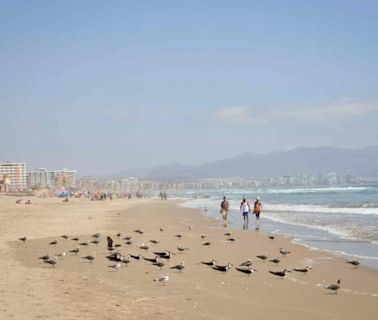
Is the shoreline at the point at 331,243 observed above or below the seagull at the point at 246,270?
below

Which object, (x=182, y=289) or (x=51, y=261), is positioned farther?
(x=51, y=261)

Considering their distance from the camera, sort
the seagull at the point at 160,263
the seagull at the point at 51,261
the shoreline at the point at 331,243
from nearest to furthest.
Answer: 1. the seagull at the point at 160,263
2. the seagull at the point at 51,261
3. the shoreline at the point at 331,243

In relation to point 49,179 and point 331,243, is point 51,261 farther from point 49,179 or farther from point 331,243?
point 49,179

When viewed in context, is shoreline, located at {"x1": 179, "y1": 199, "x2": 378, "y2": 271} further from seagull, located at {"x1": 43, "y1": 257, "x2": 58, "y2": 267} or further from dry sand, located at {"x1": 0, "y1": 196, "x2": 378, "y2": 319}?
seagull, located at {"x1": 43, "y1": 257, "x2": 58, "y2": 267}

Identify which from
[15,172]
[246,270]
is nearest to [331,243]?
[246,270]

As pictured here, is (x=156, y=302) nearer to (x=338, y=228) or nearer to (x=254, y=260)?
(x=254, y=260)

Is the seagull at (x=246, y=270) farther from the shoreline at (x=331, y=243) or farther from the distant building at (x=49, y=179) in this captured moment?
the distant building at (x=49, y=179)

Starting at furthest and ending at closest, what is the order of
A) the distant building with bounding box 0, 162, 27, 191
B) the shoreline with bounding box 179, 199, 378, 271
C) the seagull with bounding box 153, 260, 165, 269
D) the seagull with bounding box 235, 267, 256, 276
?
the distant building with bounding box 0, 162, 27, 191 < the shoreline with bounding box 179, 199, 378, 271 < the seagull with bounding box 153, 260, 165, 269 < the seagull with bounding box 235, 267, 256, 276

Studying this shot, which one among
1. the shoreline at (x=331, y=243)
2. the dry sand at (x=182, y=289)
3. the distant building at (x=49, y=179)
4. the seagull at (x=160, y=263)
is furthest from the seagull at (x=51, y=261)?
the distant building at (x=49, y=179)

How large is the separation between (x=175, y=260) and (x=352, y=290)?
18.8 feet

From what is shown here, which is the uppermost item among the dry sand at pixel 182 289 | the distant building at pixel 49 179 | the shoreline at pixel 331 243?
the distant building at pixel 49 179

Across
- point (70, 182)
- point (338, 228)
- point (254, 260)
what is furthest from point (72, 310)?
point (70, 182)

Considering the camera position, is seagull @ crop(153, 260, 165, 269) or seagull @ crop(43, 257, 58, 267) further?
seagull @ crop(43, 257, 58, 267)

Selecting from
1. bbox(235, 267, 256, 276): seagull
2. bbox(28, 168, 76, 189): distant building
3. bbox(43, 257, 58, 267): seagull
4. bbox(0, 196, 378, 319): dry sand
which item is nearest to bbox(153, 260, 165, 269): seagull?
bbox(0, 196, 378, 319): dry sand
